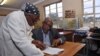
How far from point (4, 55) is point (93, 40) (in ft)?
10.9

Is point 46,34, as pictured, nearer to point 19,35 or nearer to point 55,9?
point 19,35

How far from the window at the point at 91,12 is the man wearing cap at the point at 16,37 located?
4558 millimetres

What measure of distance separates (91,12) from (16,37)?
16.0 ft

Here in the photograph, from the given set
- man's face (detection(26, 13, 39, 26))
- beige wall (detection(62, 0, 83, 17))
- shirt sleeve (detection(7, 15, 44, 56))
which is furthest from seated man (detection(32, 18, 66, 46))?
beige wall (detection(62, 0, 83, 17))

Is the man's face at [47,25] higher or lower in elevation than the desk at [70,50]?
higher

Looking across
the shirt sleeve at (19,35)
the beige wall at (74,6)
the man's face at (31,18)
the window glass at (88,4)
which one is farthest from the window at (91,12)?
the shirt sleeve at (19,35)

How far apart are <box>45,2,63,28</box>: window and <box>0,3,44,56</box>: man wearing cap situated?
5.26 metres

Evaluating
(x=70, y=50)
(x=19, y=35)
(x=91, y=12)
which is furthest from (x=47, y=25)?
(x=91, y=12)

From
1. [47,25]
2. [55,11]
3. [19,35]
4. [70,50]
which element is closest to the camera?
[19,35]

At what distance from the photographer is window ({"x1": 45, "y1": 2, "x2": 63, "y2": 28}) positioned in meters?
6.48

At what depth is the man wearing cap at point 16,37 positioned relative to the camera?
3.29ft

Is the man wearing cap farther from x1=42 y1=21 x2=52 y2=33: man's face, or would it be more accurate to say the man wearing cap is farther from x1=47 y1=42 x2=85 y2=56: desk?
x1=42 y1=21 x2=52 y2=33: man's face

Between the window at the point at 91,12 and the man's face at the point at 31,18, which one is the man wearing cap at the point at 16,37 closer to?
the man's face at the point at 31,18

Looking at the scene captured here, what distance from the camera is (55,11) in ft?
22.3
